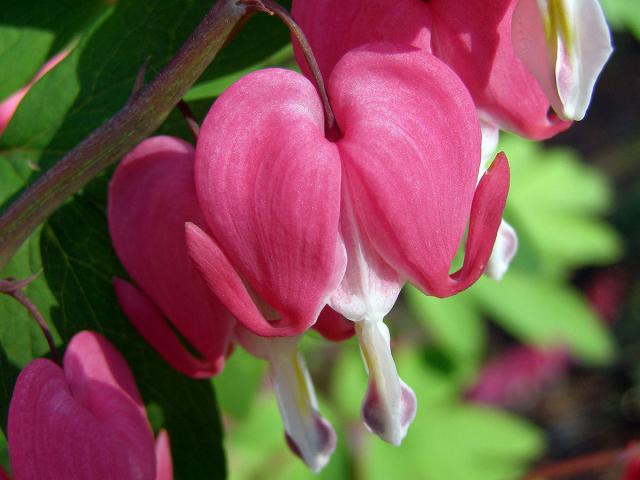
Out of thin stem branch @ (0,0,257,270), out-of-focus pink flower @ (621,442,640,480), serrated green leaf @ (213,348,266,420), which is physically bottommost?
out-of-focus pink flower @ (621,442,640,480)

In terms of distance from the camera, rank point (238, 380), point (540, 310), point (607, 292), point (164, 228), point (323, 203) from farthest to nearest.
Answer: point (607, 292)
point (540, 310)
point (238, 380)
point (164, 228)
point (323, 203)

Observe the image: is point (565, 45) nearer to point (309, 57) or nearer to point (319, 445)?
point (309, 57)

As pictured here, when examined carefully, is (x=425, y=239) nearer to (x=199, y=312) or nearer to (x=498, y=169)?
(x=498, y=169)

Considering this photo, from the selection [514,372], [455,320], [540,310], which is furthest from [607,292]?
[455,320]

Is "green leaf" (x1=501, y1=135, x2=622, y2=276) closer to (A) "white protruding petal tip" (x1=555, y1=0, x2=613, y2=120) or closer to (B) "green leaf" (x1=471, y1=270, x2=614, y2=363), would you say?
(B) "green leaf" (x1=471, y1=270, x2=614, y2=363)

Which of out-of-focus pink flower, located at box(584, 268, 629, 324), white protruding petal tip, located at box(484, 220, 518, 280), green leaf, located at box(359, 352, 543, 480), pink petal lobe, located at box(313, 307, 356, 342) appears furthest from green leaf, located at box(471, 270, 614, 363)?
pink petal lobe, located at box(313, 307, 356, 342)

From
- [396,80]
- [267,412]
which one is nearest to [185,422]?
[396,80]

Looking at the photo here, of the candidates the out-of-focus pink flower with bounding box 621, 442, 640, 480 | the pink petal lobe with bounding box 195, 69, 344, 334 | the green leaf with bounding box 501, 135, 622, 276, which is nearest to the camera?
the pink petal lobe with bounding box 195, 69, 344, 334

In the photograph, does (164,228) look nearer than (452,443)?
Yes
